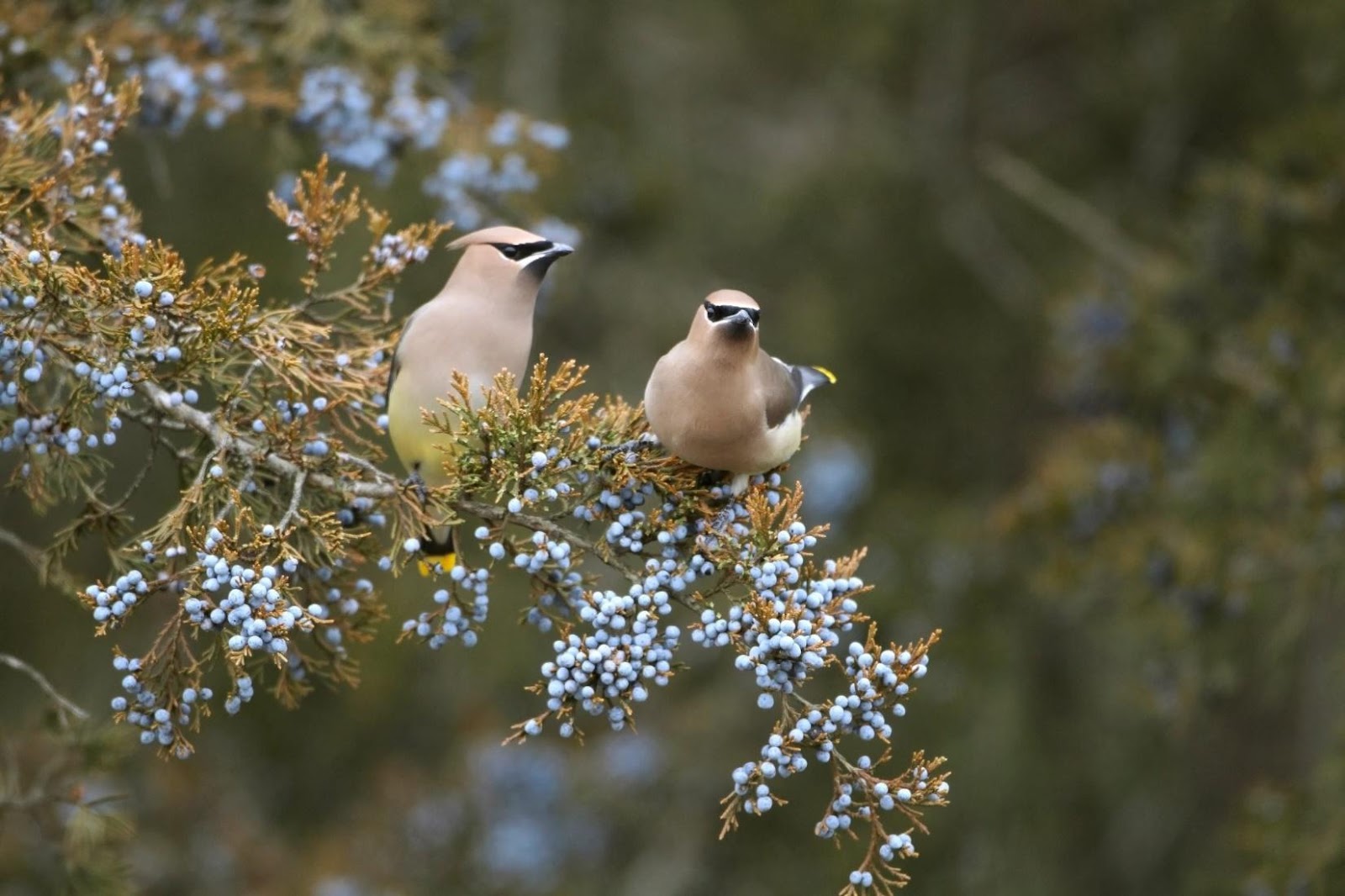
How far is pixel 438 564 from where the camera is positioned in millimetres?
2781

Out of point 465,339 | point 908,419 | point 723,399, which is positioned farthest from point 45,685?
point 908,419

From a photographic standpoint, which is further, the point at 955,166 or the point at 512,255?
the point at 955,166

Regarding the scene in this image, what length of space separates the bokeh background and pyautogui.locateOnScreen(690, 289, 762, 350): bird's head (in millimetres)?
2553

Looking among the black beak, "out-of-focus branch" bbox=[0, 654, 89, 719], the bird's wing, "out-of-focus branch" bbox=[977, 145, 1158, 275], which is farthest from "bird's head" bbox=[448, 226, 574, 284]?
"out-of-focus branch" bbox=[977, 145, 1158, 275]

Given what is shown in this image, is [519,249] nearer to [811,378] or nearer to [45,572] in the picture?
[811,378]

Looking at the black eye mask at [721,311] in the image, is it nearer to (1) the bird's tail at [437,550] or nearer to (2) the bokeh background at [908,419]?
(1) the bird's tail at [437,550]

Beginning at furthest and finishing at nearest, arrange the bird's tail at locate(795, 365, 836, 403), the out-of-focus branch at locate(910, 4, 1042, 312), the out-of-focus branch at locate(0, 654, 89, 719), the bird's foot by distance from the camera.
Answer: the out-of-focus branch at locate(910, 4, 1042, 312) → the bird's tail at locate(795, 365, 836, 403) → the out-of-focus branch at locate(0, 654, 89, 719) → the bird's foot

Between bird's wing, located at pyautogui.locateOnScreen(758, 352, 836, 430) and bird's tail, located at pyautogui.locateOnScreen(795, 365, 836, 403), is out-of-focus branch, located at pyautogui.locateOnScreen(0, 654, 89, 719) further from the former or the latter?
bird's tail, located at pyautogui.locateOnScreen(795, 365, 836, 403)

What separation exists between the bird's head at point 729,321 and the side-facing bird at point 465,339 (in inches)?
15.6

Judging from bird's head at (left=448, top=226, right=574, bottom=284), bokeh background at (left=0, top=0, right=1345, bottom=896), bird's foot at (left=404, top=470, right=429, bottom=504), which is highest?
bokeh background at (left=0, top=0, right=1345, bottom=896)

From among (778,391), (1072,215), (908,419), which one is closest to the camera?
(778,391)

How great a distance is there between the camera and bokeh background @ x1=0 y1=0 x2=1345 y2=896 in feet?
18.0

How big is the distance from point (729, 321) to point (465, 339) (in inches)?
22.4

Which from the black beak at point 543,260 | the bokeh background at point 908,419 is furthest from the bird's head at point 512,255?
the bokeh background at point 908,419
